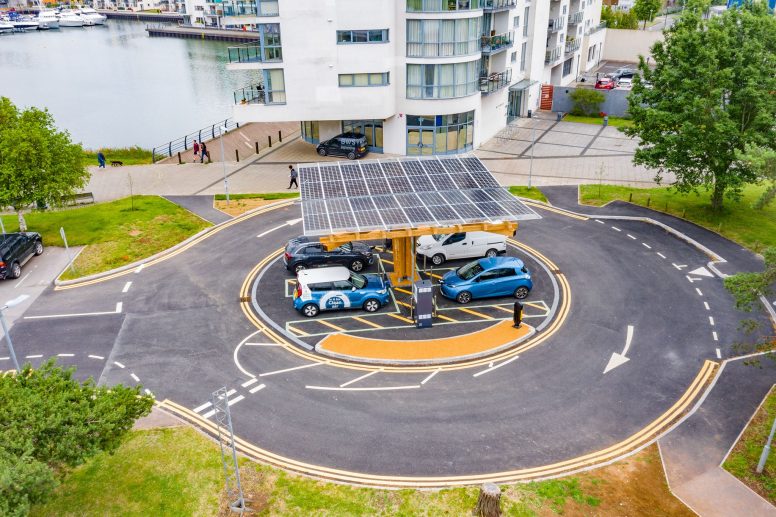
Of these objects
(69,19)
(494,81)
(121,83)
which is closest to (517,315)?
(494,81)

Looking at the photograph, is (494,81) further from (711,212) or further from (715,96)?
(715,96)

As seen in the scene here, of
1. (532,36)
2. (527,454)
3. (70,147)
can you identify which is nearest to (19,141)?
(70,147)

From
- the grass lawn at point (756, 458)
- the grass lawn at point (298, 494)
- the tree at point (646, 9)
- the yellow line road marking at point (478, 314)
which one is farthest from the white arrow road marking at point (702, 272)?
the tree at point (646, 9)

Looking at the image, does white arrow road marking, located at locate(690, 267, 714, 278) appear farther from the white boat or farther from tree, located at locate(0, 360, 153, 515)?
the white boat

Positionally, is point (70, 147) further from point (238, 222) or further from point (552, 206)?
point (552, 206)

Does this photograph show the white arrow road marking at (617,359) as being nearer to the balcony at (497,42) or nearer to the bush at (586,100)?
the balcony at (497,42)

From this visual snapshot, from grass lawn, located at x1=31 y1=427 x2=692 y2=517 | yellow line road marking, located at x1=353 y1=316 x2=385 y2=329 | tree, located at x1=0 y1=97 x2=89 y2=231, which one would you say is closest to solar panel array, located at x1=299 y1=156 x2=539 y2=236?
yellow line road marking, located at x1=353 y1=316 x2=385 y2=329
